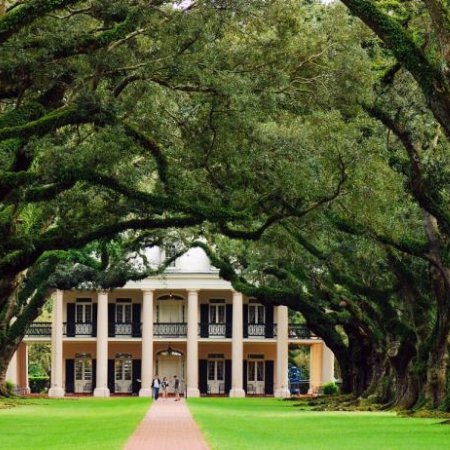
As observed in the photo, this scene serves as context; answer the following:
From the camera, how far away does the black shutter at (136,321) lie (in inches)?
2854

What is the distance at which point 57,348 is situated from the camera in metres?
70.4

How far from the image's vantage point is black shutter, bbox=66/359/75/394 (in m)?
72.6

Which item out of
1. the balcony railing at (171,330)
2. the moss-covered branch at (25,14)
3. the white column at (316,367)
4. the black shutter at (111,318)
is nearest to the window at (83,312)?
the balcony railing at (171,330)

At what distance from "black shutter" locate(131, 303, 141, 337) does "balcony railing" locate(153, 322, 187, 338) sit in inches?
46.9

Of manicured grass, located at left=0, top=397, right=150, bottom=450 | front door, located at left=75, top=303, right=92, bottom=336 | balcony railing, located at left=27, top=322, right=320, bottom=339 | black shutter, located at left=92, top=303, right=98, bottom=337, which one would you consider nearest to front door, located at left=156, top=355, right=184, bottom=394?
balcony railing, located at left=27, top=322, right=320, bottom=339

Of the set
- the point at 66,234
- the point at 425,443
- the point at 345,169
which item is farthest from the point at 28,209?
the point at 425,443

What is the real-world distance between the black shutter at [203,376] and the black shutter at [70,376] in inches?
297

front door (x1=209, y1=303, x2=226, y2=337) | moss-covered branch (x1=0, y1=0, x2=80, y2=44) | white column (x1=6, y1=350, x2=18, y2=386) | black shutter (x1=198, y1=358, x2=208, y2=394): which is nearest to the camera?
moss-covered branch (x1=0, y1=0, x2=80, y2=44)

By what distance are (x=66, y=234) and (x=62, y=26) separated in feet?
21.1

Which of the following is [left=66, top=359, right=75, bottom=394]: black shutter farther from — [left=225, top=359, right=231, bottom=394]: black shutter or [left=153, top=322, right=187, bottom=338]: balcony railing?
[left=225, top=359, right=231, bottom=394]: black shutter

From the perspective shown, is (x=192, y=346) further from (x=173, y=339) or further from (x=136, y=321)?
(x=136, y=321)

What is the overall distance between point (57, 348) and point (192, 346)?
25.6 ft

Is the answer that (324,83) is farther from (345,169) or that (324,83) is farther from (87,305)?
(87,305)

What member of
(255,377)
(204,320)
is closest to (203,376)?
(255,377)
